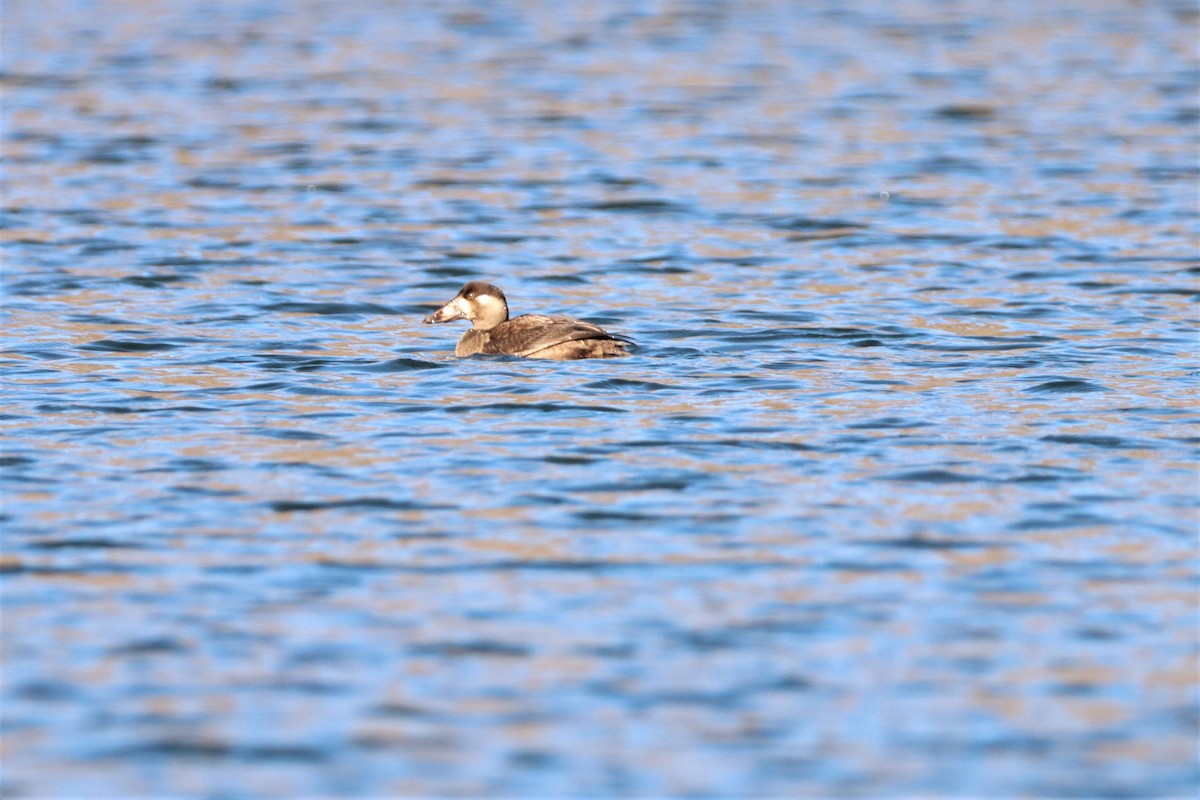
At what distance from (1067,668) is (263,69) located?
23782mm

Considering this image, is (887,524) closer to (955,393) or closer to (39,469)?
(955,393)

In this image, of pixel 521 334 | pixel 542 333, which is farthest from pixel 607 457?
pixel 521 334

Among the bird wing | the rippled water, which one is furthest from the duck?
the rippled water

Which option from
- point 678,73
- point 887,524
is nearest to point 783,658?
point 887,524

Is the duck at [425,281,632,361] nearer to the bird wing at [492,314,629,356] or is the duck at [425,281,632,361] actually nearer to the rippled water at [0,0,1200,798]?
the bird wing at [492,314,629,356]

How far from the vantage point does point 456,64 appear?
30.1 meters

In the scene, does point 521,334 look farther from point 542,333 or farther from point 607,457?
point 607,457

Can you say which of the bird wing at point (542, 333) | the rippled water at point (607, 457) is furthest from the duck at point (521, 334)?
the rippled water at point (607, 457)

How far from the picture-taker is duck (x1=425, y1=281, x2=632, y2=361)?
13.6m

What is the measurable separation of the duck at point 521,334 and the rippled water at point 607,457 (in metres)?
0.13

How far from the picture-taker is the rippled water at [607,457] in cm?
730

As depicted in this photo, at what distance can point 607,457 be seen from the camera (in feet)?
36.0

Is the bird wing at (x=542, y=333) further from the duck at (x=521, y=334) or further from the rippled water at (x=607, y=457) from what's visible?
the rippled water at (x=607, y=457)

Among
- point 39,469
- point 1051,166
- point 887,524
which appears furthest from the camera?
point 1051,166
